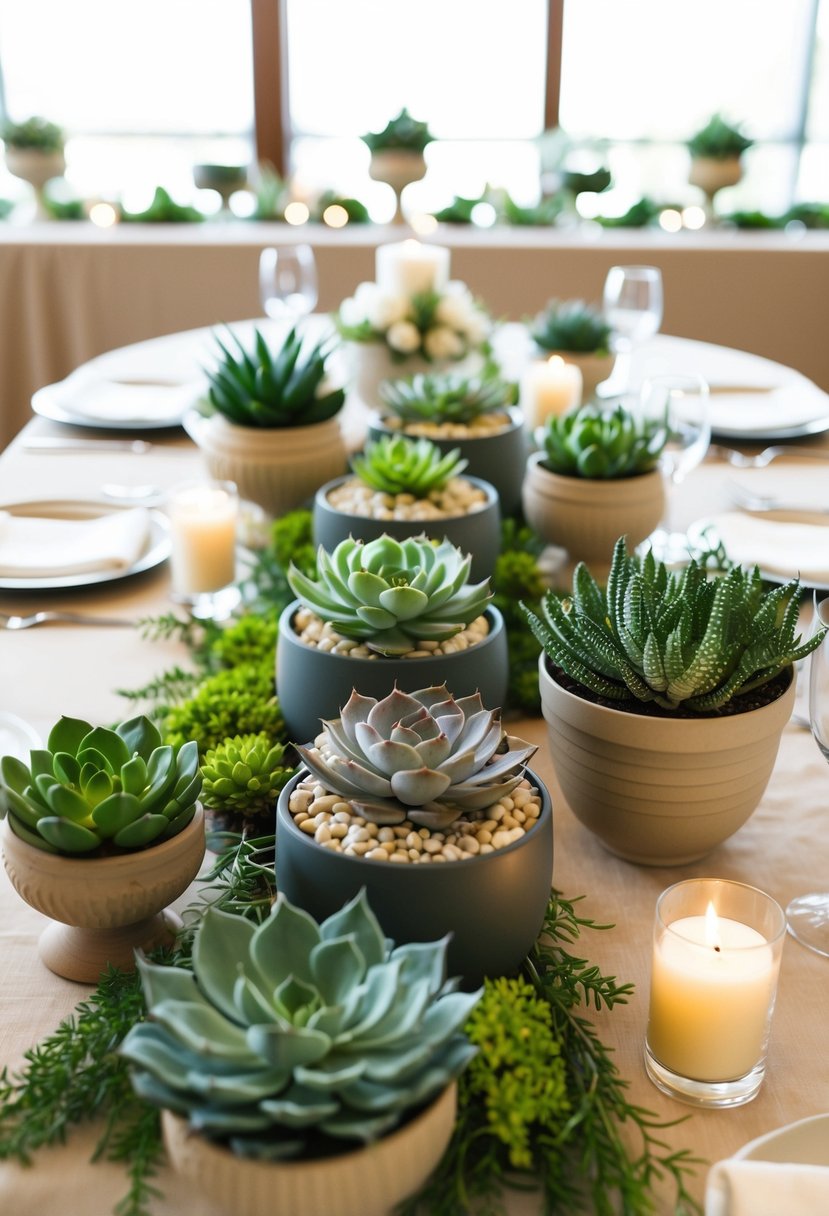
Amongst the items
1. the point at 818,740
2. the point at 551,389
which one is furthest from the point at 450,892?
the point at 551,389

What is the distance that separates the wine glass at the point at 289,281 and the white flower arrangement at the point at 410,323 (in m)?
0.39

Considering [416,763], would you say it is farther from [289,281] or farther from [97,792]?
[289,281]

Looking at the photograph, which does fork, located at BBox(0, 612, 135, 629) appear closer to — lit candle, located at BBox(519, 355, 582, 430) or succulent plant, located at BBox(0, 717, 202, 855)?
succulent plant, located at BBox(0, 717, 202, 855)

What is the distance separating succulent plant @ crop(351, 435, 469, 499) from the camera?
980 millimetres

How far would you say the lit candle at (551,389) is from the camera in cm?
148

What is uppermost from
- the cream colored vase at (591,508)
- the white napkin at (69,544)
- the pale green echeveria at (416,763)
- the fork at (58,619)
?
the pale green echeveria at (416,763)

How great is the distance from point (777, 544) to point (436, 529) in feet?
1.45

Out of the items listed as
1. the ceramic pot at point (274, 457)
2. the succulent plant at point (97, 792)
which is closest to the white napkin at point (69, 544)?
the ceramic pot at point (274, 457)

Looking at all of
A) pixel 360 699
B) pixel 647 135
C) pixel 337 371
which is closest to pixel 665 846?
pixel 360 699

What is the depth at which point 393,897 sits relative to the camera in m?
0.54

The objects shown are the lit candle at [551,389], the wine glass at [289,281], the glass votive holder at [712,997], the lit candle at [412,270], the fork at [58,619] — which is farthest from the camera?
the wine glass at [289,281]

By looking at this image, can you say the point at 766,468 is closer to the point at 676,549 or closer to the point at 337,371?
the point at 676,549

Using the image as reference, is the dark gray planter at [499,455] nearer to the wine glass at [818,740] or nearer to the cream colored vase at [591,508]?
the cream colored vase at [591,508]

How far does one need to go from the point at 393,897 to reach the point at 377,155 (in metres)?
2.97
